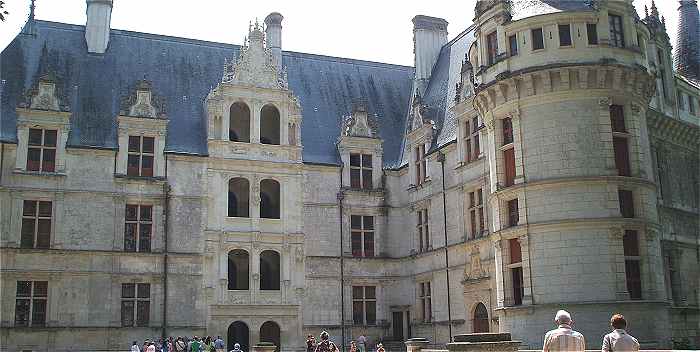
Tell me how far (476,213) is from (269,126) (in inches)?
441

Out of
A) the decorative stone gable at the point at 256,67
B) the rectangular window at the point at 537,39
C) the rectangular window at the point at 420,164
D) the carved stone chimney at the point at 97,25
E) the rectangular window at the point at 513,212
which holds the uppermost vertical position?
the carved stone chimney at the point at 97,25

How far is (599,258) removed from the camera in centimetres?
2069

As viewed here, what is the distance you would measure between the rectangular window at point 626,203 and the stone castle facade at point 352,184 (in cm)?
4

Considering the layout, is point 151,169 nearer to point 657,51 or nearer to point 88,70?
point 88,70

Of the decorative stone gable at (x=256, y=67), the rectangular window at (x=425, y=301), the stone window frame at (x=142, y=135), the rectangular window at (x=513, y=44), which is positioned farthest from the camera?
the decorative stone gable at (x=256, y=67)

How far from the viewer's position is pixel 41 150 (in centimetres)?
2889

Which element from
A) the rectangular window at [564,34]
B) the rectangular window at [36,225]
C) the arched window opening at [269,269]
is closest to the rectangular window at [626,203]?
the rectangular window at [564,34]

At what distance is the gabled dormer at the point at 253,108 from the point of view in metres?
31.7

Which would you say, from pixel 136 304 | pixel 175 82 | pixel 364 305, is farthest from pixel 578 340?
pixel 175 82

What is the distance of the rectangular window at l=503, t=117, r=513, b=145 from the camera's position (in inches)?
908

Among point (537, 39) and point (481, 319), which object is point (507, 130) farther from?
point (481, 319)

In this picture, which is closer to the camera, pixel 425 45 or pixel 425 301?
pixel 425 301

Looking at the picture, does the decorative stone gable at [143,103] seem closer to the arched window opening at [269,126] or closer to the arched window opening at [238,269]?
the arched window opening at [269,126]

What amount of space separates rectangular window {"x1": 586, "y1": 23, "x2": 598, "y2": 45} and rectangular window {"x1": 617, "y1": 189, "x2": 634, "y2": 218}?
438cm
